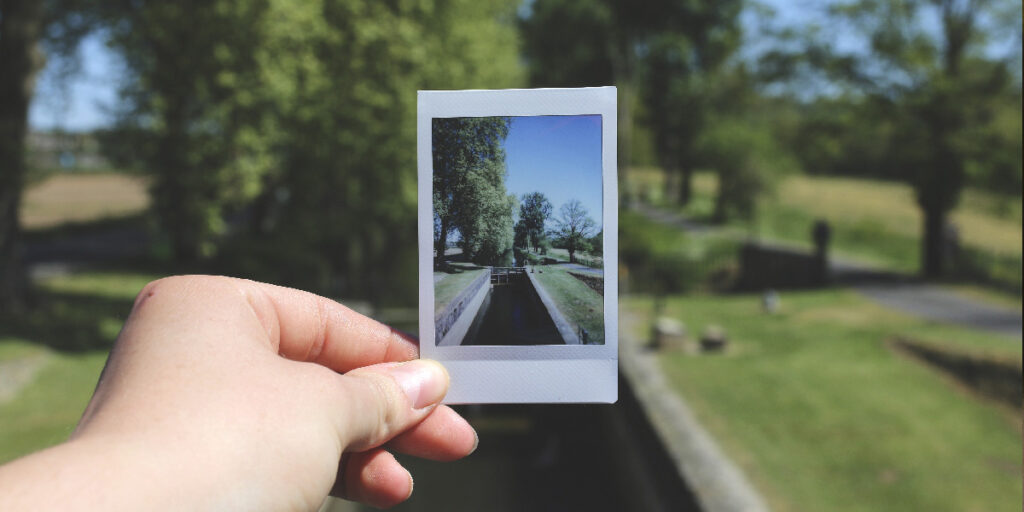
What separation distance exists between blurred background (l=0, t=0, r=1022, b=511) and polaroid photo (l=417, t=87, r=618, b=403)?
12.1 feet

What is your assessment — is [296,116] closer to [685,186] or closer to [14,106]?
[14,106]

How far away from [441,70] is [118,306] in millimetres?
8460

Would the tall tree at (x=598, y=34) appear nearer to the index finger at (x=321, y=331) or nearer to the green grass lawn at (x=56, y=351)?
the green grass lawn at (x=56, y=351)

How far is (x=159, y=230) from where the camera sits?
10672 mm

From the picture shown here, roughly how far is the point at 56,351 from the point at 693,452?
8.90 m

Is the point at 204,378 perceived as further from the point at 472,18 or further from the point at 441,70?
the point at 472,18

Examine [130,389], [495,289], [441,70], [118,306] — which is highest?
[441,70]

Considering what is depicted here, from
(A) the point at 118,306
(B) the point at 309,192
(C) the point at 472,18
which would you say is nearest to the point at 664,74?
(C) the point at 472,18

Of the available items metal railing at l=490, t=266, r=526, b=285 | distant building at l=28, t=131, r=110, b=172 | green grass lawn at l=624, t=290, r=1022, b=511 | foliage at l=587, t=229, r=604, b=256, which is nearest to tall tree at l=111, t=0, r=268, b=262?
distant building at l=28, t=131, r=110, b=172

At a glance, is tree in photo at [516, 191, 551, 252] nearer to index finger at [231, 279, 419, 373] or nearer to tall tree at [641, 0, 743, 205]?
index finger at [231, 279, 419, 373]

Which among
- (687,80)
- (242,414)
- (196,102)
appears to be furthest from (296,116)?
(687,80)

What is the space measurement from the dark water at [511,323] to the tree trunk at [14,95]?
12.9 metres

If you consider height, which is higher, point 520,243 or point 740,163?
point 740,163

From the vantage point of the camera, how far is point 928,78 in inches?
733
